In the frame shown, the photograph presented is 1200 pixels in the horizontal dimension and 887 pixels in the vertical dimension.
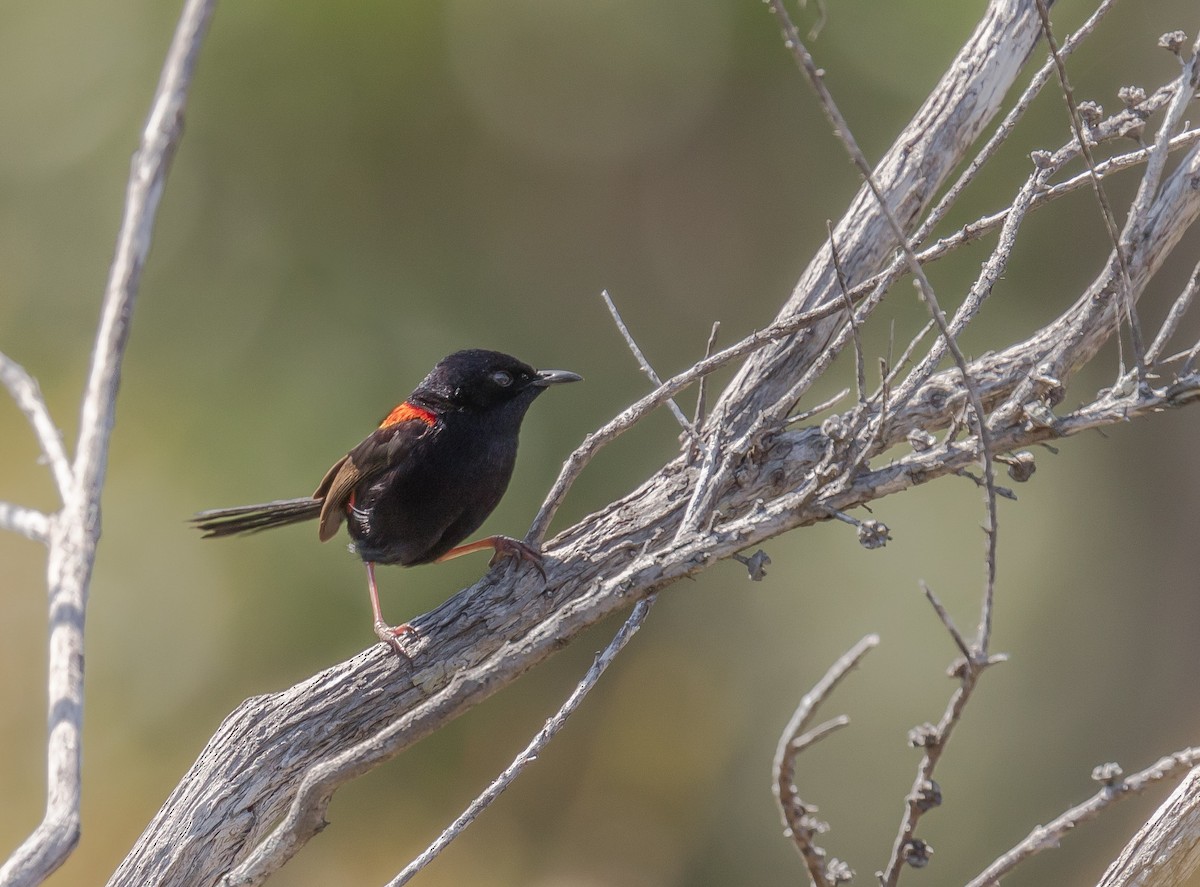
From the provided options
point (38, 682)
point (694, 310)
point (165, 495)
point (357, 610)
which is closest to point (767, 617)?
point (694, 310)

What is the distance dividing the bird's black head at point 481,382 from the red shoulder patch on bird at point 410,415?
39mm

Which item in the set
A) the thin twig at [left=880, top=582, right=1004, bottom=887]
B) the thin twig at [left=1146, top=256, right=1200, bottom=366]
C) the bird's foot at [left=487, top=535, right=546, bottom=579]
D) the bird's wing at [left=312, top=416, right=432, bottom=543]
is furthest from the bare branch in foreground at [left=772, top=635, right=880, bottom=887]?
the bird's wing at [left=312, top=416, right=432, bottom=543]

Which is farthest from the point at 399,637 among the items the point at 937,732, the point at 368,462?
the point at 937,732

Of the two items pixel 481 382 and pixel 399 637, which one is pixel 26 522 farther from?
pixel 481 382

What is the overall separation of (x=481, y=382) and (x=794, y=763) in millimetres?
2798

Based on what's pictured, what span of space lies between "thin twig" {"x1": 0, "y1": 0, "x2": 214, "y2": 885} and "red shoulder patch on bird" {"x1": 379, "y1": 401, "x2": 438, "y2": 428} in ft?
8.57

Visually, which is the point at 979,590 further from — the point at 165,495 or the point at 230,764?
the point at 230,764

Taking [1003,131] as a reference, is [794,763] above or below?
below

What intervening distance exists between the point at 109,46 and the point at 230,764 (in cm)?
680

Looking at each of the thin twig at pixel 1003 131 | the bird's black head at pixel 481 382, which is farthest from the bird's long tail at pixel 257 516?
the thin twig at pixel 1003 131

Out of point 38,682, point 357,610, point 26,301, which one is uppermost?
point 26,301

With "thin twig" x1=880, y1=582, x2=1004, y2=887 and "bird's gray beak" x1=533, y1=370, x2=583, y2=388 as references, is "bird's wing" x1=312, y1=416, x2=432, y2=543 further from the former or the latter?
"thin twig" x1=880, y1=582, x2=1004, y2=887

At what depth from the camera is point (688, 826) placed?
873cm

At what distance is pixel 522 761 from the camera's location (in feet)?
8.96
